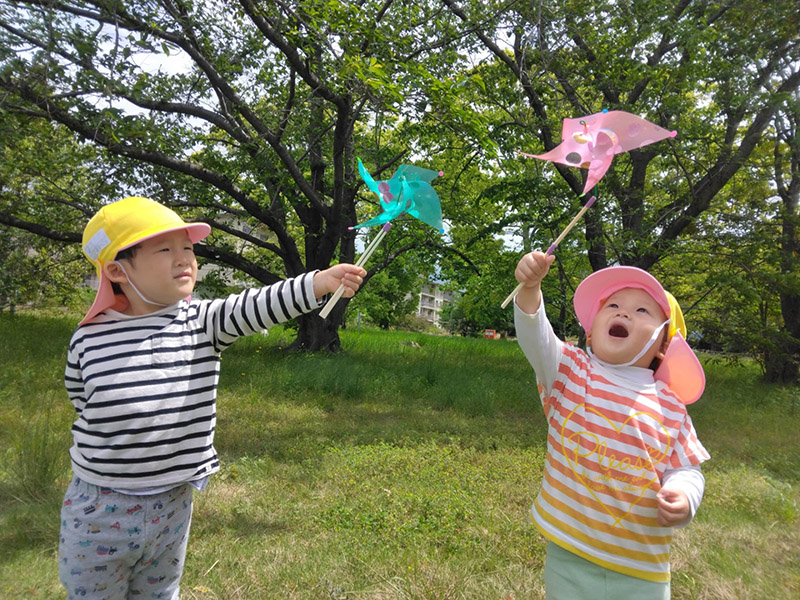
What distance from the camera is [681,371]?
1606 mm

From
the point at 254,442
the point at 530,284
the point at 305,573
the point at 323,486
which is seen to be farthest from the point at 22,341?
the point at 530,284

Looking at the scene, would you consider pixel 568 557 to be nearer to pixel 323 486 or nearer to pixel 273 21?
pixel 323 486

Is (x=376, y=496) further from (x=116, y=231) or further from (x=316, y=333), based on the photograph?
(x=316, y=333)

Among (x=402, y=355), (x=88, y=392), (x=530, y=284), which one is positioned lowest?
(x=402, y=355)

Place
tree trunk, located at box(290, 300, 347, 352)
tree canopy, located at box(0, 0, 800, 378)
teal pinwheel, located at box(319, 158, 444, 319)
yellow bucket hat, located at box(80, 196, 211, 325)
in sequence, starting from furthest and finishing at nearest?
tree trunk, located at box(290, 300, 347, 352) → tree canopy, located at box(0, 0, 800, 378) → teal pinwheel, located at box(319, 158, 444, 319) → yellow bucket hat, located at box(80, 196, 211, 325)

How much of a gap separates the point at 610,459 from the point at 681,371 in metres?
0.40

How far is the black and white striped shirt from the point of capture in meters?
1.45

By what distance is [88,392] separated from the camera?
1.48 meters

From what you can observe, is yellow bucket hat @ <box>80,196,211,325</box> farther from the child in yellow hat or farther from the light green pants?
the light green pants

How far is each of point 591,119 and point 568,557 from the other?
1.52m

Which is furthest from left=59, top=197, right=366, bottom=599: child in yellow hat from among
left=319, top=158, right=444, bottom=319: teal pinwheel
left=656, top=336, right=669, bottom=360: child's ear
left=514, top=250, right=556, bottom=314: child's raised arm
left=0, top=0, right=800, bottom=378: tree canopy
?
left=0, top=0, right=800, bottom=378: tree canopy

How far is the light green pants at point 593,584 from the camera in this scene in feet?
4.60

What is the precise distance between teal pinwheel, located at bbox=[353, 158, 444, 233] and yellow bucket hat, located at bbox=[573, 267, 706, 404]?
24.7 inches

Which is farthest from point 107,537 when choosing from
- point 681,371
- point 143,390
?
point 681,371
